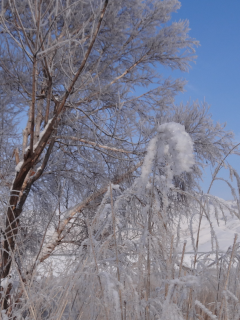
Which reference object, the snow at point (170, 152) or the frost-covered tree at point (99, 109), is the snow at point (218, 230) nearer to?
the snow at point (170, 152)

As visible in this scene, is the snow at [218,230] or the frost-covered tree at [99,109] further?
the frost-covered tree at [99,109]

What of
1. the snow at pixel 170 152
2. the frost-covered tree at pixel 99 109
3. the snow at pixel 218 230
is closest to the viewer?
the snow at pixel 170 152

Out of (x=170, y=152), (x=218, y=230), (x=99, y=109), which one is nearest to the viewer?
(x=170, y=152)

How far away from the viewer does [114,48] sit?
16.3 feet

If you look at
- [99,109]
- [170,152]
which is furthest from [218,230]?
[170,152]

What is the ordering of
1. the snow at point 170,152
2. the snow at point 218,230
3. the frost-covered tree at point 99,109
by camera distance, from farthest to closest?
the frost-covered tree at point 99,109
the snow at point 218,230
the snow at point 170,152

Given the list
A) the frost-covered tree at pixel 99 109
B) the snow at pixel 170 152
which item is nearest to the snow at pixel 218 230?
the snow at pixel 170 152

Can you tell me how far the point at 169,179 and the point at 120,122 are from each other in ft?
13.7

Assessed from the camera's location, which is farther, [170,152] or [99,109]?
[99,109]

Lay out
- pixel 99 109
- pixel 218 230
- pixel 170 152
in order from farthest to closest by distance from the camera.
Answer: pixel 218 230
pixel 99 109
pixel 170 152

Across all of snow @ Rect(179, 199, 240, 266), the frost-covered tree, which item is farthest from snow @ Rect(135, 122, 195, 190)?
the frost-covered tree

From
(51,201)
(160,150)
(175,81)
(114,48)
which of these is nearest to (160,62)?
(175,81)

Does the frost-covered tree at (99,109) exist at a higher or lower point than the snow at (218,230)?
higher

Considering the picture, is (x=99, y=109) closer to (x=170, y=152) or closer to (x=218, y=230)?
(x=170, y=152)
